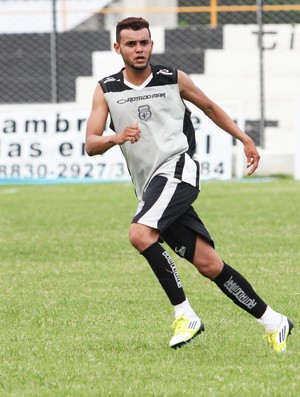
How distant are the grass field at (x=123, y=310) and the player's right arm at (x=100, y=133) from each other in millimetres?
1115

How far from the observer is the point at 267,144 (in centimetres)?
2286

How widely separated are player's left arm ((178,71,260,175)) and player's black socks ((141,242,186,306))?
706 mm

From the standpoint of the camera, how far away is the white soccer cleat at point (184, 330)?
20.3 feet

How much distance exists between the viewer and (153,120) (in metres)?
6.34

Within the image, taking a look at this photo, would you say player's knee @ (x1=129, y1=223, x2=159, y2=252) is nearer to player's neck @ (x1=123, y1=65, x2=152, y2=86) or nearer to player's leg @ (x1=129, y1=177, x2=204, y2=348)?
player's leg @ (x1=129, y1=177, x2=204, y2=348)

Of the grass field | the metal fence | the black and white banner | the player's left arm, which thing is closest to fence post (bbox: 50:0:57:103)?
the metal fence

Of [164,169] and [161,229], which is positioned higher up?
[164,169]

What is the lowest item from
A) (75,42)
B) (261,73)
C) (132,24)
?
(261,73)

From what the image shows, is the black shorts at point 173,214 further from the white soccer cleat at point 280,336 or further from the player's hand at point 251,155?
the white soccer cleat at point 280,336

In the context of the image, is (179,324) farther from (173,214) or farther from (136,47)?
(136,47)

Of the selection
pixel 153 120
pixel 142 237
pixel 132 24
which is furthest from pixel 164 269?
pixel 132 24

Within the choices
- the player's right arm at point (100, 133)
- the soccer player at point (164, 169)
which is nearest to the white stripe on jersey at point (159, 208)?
the soccer player at point (164, 169)

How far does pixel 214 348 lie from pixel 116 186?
43.6ft

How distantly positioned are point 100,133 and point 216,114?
0.71 meters
